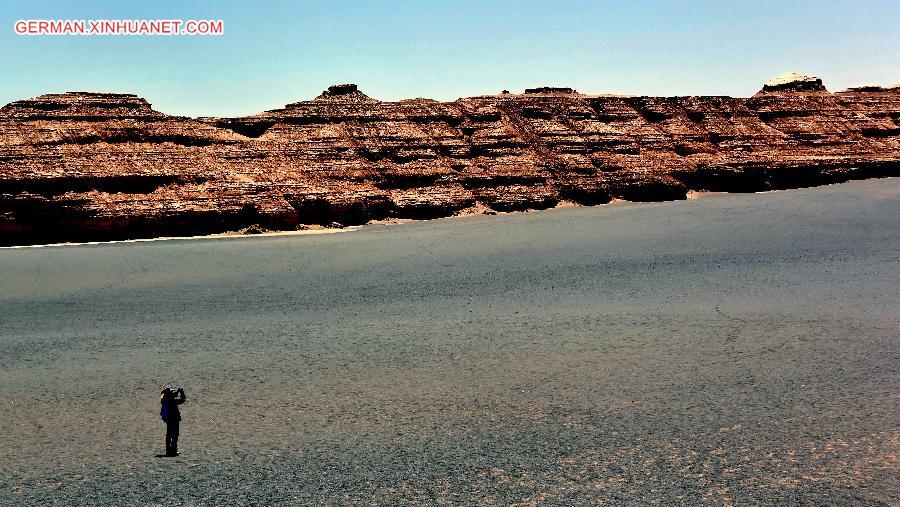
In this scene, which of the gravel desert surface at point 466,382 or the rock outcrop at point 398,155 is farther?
the rock outcrop at point 398,155

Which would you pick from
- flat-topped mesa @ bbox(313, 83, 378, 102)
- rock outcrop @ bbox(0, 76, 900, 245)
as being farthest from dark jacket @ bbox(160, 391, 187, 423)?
flat-topped mesa @ bbox(313, 83, 378, 102)

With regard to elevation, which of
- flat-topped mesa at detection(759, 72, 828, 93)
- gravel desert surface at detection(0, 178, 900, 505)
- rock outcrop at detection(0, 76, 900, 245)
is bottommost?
gravel desert surface at detection(0, 178, 900, 505)

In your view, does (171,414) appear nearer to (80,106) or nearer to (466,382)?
(466,382)

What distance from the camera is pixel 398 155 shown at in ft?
156

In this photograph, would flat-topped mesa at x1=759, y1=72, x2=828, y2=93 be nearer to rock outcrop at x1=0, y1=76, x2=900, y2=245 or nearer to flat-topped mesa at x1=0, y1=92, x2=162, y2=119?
rock outcrop at x1=0, y1=76, x2=900, y2=245

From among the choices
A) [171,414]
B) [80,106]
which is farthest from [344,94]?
[171,414]

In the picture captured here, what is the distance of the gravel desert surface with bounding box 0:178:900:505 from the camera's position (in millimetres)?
8945

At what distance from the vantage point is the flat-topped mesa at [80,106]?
42.8 metres

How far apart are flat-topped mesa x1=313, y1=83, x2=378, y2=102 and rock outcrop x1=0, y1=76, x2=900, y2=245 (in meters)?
0.11

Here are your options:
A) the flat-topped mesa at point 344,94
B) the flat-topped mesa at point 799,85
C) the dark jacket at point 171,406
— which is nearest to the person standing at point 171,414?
the dark jacket at point 171,406

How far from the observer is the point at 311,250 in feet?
101

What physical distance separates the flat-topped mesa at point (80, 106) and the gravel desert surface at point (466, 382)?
20.7 meters

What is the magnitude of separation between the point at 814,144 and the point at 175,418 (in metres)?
56.9

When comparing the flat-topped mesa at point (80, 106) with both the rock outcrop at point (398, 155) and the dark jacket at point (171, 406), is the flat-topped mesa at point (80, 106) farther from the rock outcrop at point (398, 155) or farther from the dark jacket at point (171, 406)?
the dark jacket at point (171, 406)
